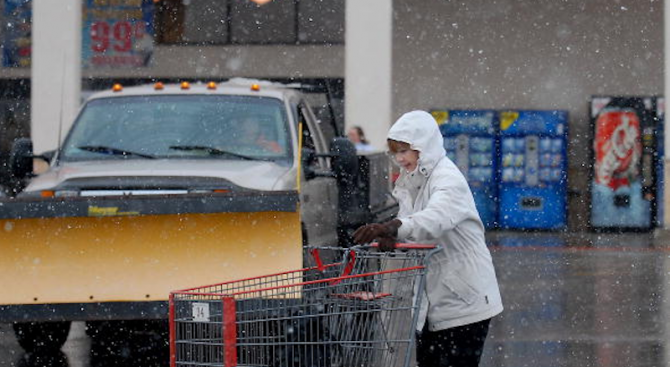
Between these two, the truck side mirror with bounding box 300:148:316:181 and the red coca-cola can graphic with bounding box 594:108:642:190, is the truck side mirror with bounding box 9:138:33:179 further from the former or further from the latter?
the red coca-cola can graphic with bounding box 594:108:642:190

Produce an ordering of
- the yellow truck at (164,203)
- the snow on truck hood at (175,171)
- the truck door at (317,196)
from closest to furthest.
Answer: the yellow truck at (164,203), the snow on truck hood at (175,171), the truck door at (317,196)

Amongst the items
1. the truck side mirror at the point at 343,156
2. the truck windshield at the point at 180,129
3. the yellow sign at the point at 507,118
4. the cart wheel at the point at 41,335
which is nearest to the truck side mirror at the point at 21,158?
the truck windshield at the point at 180,129

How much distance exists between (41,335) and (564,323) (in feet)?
14.4

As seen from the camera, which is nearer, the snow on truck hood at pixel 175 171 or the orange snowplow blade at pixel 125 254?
the orange snowplow blade at pixel 125 254

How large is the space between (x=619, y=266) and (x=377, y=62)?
19.4 ft

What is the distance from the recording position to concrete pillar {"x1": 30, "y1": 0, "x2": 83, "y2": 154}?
2117 cm

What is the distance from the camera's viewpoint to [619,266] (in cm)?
1681

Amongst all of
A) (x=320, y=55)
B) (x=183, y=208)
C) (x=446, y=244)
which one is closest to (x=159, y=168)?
(x=183, y=208)

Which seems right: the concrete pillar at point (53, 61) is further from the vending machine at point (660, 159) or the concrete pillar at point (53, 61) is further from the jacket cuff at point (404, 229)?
the jacket cuff at point (404, 229)

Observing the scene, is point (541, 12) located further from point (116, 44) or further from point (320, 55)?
point (116, 44)

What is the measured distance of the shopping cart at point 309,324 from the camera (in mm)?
5266

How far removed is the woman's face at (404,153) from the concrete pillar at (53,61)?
1600 centimetres

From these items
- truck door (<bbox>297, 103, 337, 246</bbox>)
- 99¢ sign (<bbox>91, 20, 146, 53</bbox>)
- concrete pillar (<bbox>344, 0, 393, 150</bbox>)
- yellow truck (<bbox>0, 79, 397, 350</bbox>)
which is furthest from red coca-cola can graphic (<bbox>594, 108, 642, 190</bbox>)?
yellow truck (<bbox>0, 79, 397, 350</bbox>)

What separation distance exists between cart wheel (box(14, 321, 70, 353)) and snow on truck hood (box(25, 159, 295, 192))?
111 centimetres
